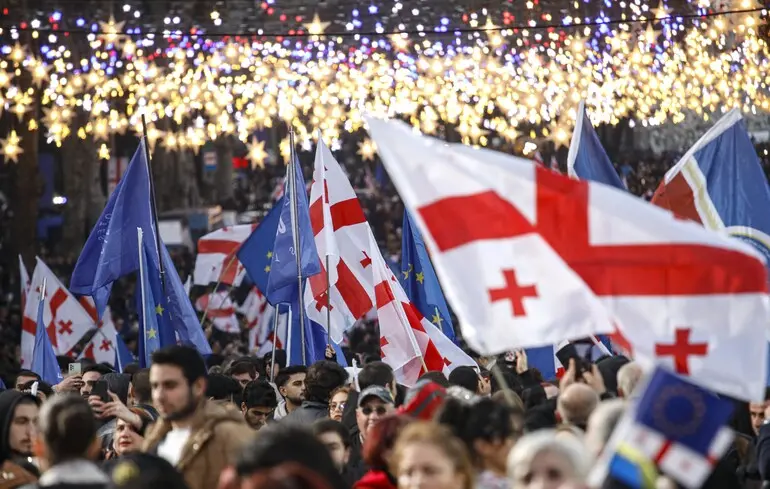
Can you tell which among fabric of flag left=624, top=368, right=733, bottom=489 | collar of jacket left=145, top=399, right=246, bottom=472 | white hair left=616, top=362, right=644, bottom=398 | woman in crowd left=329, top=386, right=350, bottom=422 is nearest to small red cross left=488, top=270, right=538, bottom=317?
fabric of flag left=624, top=368, right=733, bottom=489

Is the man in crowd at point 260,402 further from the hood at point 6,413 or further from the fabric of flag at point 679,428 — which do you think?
the fabric of flag at point 679,428

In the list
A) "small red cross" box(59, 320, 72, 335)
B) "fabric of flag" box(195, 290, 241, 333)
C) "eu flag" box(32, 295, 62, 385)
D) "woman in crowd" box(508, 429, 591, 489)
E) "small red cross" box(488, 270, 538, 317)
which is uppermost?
"small red cross" box(488, 270, 538, 317)

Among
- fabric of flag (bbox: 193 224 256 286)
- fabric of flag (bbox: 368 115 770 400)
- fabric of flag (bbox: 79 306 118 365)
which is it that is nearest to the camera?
fabric of flag (bbox: 368 115 770 400)

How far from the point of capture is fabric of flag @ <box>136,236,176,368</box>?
15008mm

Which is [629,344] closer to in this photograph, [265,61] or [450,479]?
[450,479]

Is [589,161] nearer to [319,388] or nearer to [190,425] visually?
[319,388]

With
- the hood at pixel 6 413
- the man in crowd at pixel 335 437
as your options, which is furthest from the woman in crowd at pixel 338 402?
the hood at pixel 6 413

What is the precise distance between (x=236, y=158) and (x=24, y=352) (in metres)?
46.7

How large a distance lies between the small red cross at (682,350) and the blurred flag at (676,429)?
20 centimetres

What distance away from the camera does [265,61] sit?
1267 inches

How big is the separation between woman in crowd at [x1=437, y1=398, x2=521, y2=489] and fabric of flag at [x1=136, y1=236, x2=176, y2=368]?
7610mm

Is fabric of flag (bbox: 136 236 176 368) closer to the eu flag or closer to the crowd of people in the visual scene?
the eu flag

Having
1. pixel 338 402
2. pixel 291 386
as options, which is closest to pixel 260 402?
pixel 291 386

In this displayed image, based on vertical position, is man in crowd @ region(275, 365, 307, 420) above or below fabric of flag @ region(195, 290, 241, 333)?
above
